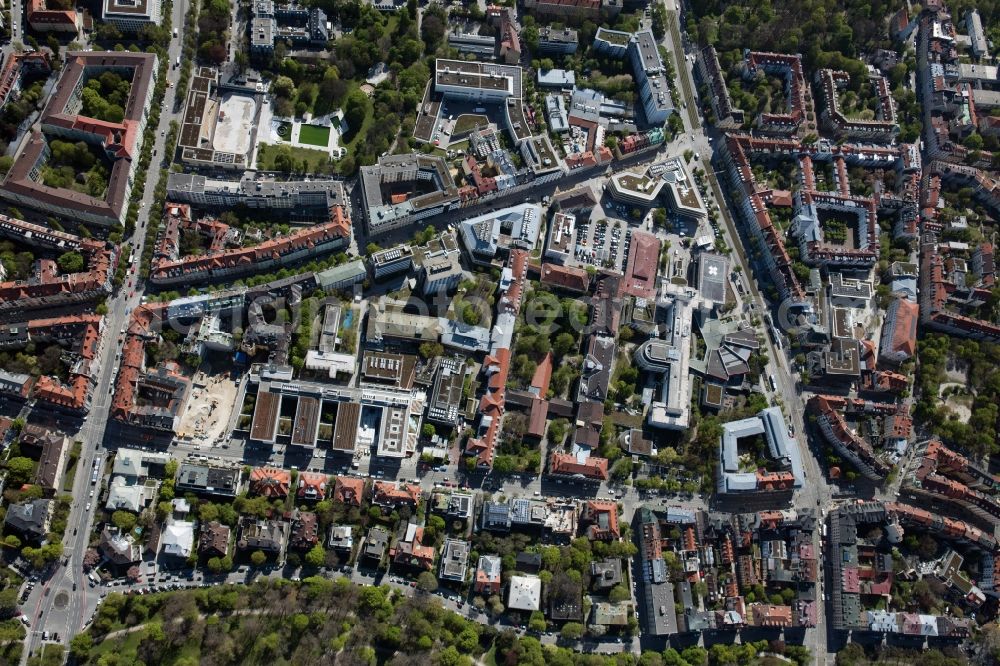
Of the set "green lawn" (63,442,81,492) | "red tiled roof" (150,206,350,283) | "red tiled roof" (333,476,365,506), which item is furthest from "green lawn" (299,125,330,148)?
"green lawn" (63,442,81,492)

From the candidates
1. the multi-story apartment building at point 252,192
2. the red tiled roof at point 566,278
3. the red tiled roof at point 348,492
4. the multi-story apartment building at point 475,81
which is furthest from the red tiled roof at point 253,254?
the red tiled roof at point 348,492

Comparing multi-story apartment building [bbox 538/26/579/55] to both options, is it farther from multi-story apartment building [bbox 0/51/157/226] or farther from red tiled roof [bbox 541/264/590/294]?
multi-story apartment building [bbox 0/51/157/226]

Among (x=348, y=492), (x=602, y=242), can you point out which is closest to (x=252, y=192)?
(x=348, y=492)

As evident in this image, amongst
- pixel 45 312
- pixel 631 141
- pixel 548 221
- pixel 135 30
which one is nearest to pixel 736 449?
pixel 548 221

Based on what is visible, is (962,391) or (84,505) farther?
(962,391)

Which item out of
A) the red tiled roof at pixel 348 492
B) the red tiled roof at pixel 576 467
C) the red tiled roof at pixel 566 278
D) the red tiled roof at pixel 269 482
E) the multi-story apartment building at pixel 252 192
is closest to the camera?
the red tiled roof at pixel 269 482

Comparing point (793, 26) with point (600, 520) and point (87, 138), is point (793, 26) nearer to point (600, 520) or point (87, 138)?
point (600, 520)

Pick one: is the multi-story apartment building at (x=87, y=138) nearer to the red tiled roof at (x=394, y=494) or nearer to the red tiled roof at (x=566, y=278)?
the red tiled roof at (x=394, y=494)
